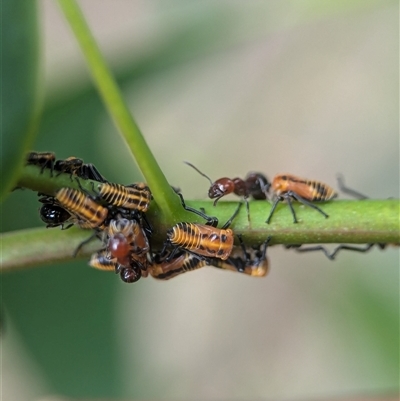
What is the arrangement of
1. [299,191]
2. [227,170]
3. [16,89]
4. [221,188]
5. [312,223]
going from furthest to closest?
[227,170] < [221,188] < [299,191] < [312,223] < [16,89]

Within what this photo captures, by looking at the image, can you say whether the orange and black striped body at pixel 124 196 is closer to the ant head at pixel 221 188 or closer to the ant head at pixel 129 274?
the ant head at pixel 129 274

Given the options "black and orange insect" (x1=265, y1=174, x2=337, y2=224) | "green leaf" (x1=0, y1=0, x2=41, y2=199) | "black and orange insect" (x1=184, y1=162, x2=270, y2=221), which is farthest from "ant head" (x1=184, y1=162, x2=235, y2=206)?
"green leaf" (x1=0, y1=0, x2=41, y2=199)

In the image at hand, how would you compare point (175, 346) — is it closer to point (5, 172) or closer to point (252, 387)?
point (252, 387)

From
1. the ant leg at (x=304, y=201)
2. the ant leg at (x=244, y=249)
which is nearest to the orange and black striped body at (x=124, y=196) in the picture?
the ant leg at (x=244, y=249)

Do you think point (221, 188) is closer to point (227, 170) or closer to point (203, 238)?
point (203, 238)

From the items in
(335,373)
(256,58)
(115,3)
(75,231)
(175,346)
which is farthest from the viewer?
(115,3)

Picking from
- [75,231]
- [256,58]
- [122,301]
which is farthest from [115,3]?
[75,231]

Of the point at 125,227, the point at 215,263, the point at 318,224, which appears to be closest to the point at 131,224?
the point at 125,227
